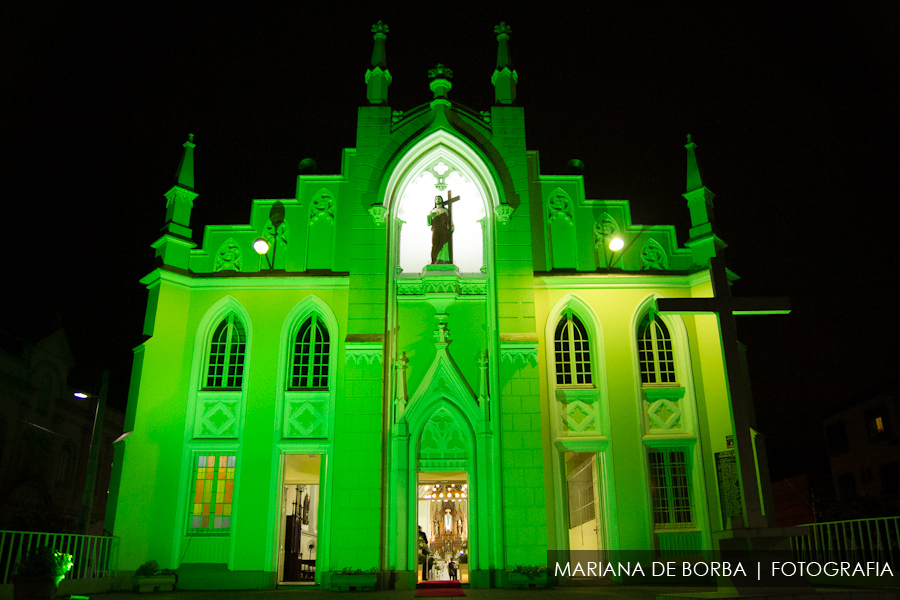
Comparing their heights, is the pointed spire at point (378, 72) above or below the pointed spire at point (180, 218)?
above

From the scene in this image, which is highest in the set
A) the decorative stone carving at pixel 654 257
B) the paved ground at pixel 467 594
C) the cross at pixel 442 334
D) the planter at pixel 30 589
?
the decorative stone carving at pixel 654 257

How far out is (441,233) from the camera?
20.0 meters

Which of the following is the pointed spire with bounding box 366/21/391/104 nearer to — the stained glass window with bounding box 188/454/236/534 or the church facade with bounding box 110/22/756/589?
the church facade with bounding box 110/22/756/589

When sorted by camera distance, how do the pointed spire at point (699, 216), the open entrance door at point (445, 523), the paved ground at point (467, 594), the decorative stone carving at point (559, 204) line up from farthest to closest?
the open entrance door at point (445, 523) < the decorative stone carving at point (559, 204) < the pointed spire at point (699, 216) < the paved ground at point (467, 594)

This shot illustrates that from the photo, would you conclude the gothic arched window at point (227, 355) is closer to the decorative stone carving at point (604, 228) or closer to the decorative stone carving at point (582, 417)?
the decorative stone carving at point (582, 417)

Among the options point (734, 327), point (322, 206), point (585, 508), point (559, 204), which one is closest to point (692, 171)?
point (559, 204)

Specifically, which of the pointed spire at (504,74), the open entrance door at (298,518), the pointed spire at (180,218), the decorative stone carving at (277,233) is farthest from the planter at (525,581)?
the pointed spire at (504,74)

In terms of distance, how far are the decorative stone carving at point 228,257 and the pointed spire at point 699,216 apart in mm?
13097

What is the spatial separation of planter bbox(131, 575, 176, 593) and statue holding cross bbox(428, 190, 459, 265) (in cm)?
1061

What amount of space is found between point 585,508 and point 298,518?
979cm

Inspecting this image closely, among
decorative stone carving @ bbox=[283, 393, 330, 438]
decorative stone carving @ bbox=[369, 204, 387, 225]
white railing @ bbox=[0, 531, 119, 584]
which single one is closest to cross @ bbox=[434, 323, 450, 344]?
decorative stone carving @ bbox=[283, 393, 330, 438]

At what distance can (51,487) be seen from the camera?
104ft

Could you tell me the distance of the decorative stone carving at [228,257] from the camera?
20.0m

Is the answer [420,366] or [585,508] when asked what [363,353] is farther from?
[585,508]
